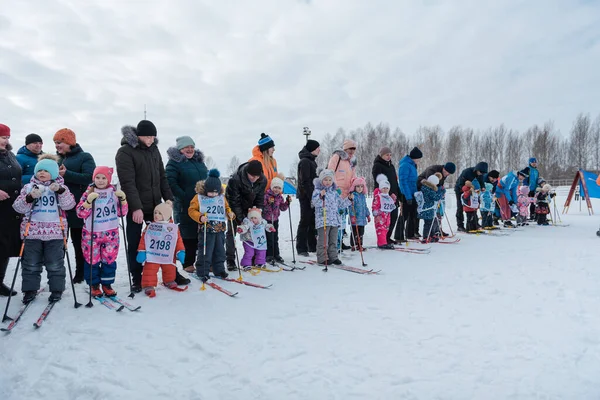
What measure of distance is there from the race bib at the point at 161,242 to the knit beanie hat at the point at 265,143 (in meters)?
2.32

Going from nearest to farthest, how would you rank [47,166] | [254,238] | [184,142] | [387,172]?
[47,166] → [184,142] → [254,238] → [387,172]

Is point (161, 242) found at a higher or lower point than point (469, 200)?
lower

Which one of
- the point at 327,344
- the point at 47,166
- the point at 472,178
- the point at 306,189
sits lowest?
the point at 327,344

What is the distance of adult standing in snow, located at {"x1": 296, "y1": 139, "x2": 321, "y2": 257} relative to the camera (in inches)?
275

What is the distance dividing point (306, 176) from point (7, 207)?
4493 mm

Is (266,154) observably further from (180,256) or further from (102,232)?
(102,232)

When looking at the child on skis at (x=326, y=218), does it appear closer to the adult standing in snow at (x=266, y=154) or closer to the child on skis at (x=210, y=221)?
the adult standing in snow at (x=266, y=154)

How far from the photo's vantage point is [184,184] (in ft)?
18.4

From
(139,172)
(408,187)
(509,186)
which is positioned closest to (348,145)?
(408,187)

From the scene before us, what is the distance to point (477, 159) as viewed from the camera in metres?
53.7

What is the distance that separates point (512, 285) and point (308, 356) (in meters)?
3.32

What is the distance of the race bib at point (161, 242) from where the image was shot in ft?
15.1

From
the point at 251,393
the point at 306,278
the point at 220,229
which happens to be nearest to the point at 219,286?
the point at 220,229

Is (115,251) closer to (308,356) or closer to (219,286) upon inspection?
(219,286)
